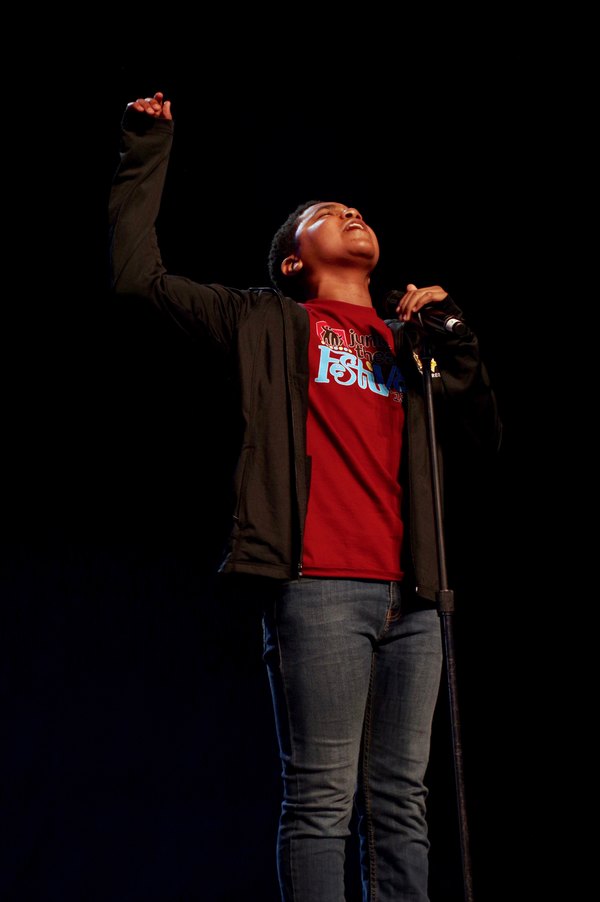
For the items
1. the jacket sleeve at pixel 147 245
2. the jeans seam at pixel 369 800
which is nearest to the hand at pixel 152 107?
the jacket sleeve at pixel 147 245

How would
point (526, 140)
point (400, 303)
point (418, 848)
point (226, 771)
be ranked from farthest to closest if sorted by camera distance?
point (526, 140)
point (226, 771)
point (400, 303)
point (418, 848)

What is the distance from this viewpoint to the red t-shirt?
1.28m

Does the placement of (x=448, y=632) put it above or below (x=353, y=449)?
below

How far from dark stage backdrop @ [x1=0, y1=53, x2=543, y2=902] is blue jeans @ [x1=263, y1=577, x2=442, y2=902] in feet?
2.65

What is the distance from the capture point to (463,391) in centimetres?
148

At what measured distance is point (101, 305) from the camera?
2072 mm

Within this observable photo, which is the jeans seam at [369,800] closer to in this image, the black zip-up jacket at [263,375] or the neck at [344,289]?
the black zip-up jacket at [263,375]

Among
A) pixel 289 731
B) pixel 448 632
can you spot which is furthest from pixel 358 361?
pixel 289 731

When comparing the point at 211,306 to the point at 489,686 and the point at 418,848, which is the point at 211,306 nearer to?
the point at 418,848

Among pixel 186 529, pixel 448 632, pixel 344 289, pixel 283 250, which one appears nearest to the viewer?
pixel 448 632

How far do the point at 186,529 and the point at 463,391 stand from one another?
922mm

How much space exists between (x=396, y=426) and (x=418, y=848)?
67 cm

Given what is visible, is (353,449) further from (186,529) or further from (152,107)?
(186,529)

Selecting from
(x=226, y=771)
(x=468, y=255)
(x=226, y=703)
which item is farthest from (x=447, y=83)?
(x=226, y=771)
